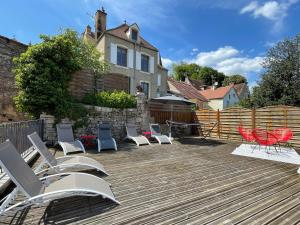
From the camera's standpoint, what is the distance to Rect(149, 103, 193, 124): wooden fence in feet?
46.1

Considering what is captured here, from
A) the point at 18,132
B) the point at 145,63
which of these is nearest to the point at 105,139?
the point at 18,132

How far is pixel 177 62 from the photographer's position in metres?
A: 57.8

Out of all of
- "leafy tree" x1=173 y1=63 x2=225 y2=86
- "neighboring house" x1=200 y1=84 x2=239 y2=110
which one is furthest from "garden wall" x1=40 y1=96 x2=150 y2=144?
"leafy tree" x1=173 y1=63 x2=225 y2=86

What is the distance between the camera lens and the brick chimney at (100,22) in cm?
2224

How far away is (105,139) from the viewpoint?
896 centimetres

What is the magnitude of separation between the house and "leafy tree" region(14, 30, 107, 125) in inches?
377

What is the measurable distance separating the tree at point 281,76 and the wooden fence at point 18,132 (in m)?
14.7

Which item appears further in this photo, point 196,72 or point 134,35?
point 196,72

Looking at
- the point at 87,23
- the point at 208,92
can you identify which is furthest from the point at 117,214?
the point at 208,92

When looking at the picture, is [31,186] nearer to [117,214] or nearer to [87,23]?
[117,214]

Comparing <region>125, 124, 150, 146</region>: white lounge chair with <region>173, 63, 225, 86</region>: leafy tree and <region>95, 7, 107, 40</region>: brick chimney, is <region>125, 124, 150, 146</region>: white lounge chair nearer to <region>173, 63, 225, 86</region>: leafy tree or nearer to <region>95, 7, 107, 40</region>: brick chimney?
<region>95, 7, 107, 40</region>: brick chimney

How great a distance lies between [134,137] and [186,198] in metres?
6.53

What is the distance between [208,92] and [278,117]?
29.5 m

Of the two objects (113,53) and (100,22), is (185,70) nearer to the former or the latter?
(100,22)
